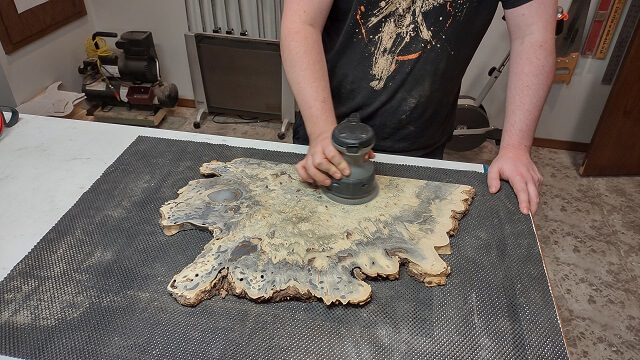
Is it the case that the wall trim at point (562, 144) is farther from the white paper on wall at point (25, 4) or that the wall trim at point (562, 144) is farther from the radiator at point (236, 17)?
the white paper on wall at point (25, 4)

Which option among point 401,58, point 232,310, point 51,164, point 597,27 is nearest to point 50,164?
point 51,164

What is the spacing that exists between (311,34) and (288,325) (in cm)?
62

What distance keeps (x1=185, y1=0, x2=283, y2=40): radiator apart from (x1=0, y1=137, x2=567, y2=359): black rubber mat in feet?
6.41

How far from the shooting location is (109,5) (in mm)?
2705

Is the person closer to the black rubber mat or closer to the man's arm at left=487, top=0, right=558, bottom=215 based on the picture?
the man's arm at left=487, top=0, right=558, bottom=215

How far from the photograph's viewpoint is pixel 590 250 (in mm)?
2008

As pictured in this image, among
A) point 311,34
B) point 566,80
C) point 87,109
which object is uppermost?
point 311,34

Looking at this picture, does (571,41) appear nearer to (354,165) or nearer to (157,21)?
(354,165)

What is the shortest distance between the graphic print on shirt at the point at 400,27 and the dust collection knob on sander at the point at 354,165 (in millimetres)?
222

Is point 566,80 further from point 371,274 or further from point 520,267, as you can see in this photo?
point 371,274

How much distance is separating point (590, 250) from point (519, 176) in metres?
1.36

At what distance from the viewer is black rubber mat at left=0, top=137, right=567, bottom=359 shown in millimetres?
645

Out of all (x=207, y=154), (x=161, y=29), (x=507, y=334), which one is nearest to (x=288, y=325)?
(x=507, y=334)

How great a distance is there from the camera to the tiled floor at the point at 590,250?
1665 millimetres
